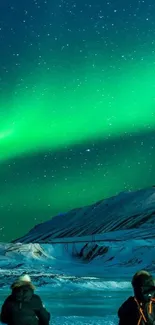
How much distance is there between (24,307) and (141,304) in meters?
1.28

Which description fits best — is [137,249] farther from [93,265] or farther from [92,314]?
[92,314]

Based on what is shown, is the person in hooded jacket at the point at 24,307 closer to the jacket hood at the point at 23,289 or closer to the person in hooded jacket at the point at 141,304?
the jacket hood at the point at 23,289

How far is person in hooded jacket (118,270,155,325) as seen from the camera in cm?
A: 571

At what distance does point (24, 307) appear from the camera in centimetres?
596

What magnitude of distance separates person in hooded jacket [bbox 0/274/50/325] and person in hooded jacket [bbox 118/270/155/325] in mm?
867

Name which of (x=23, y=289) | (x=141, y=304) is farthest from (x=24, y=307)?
(x=141, y=304)

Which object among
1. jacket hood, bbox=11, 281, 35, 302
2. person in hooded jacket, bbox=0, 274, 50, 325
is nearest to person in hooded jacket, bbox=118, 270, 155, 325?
person in hooded jacket, bbox=0, 274, 50, 325

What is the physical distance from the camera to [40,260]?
14588cm

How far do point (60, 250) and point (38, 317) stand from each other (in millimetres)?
164633

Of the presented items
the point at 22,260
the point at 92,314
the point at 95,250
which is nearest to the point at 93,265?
the point at 95,250

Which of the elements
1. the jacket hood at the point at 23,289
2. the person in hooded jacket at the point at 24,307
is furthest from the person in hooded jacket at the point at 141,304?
the jacket hood at the point at 23,289

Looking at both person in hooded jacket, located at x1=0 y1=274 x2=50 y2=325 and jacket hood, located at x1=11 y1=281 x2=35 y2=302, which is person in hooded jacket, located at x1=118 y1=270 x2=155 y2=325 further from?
jacket hood, located at x1=11 y1=281 x2=35 y2=302

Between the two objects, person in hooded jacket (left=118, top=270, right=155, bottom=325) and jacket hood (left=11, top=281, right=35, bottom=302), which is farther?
jacket hood (left=11, top=281, right=35, bottom=302)

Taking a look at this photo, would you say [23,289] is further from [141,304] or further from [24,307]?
[141,304]
